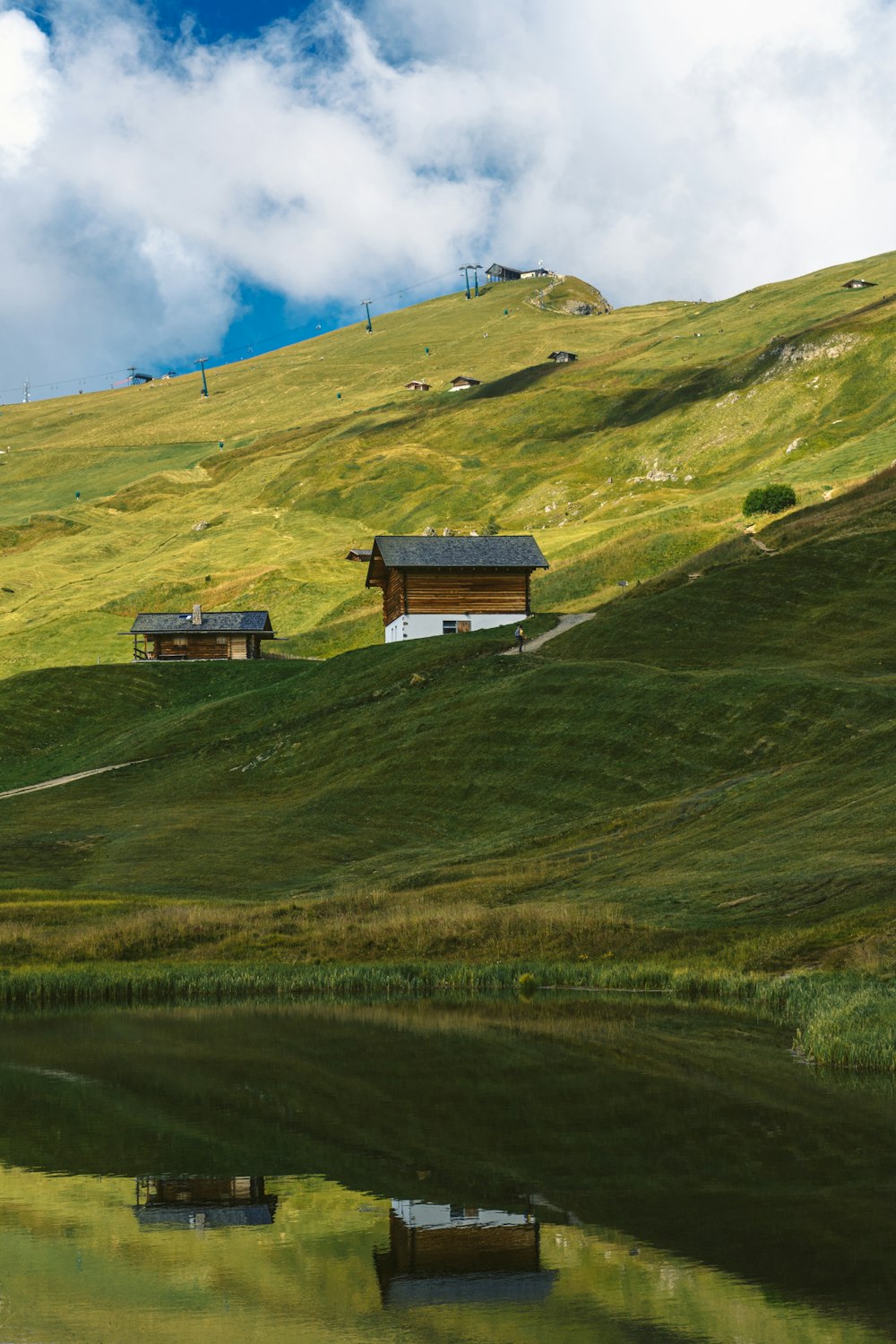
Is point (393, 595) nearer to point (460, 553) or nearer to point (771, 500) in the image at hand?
point (460, 553)

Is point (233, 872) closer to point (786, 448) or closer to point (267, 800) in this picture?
point (267, 800)

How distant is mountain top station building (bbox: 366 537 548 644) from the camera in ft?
355

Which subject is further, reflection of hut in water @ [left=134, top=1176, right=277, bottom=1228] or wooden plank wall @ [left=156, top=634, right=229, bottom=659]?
wooden plank wall @ [left=156, top=634, right=229, bottom=659]

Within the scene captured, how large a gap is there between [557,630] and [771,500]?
166ft

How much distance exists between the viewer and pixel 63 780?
87.6 meters

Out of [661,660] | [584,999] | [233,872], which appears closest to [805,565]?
[661,660]

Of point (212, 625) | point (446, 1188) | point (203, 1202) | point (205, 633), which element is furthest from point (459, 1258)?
point (205, 633)

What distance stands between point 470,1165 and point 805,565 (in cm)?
8069

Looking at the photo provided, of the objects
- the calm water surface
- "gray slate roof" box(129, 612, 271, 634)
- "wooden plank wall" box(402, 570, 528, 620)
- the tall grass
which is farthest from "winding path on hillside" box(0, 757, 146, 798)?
the calm water surface

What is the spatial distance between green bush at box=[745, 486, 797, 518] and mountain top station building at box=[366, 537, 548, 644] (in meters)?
41.2

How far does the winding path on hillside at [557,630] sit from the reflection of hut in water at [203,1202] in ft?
229

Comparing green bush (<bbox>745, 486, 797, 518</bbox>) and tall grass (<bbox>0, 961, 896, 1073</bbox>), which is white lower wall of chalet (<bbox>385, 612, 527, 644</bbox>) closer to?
green bush (<bbox>745, 486, 797, 518</bbox>)

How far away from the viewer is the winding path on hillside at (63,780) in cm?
8525

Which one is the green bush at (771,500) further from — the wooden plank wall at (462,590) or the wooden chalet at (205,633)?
the wooden chalet at (205,633)
